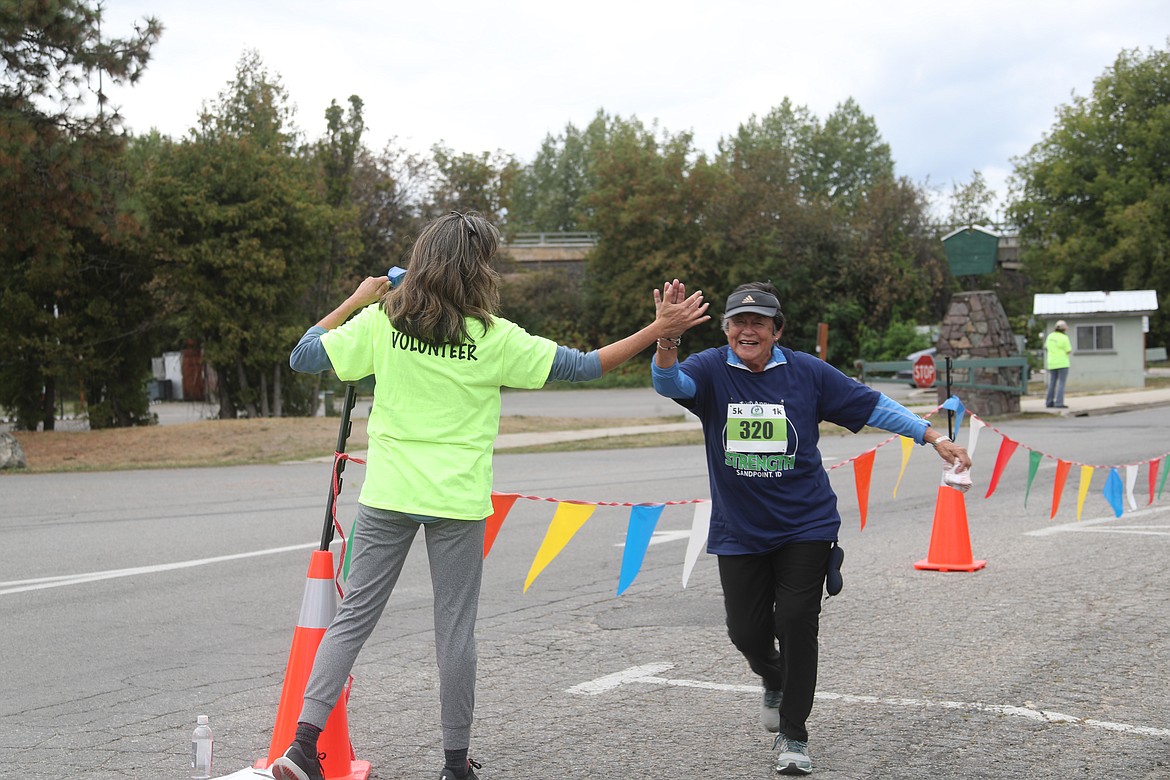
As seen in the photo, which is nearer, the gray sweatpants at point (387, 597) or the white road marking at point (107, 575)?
the gray sweatpants at point (387, 597)

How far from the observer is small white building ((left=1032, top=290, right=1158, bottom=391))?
3816cm

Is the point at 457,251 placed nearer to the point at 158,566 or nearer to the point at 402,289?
the point at 402,289

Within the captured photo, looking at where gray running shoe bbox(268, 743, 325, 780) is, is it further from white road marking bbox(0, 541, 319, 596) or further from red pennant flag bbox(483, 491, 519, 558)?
white road marking bbox(0, 541, 319, 596)

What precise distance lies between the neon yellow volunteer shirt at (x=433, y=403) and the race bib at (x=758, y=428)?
91 cm

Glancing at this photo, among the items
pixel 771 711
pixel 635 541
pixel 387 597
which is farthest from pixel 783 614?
pixel 635 541

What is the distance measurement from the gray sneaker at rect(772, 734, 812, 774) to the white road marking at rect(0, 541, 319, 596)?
578 cm

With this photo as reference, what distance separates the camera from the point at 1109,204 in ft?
188

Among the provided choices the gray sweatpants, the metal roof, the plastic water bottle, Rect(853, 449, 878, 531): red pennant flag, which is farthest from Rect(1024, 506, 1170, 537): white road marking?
the metal roof

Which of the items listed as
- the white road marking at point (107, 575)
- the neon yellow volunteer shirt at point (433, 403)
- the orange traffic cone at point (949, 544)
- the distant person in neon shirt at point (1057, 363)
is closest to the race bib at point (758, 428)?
the neon yellow volunteer shirt at point (433, 403)

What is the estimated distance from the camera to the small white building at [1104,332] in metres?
38.2

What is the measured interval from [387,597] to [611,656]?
2.41 metres

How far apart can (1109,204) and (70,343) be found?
1931 inches

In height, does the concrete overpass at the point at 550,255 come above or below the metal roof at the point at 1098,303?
above

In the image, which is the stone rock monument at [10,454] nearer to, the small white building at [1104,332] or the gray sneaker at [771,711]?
the gray sneaker at [771,711]
